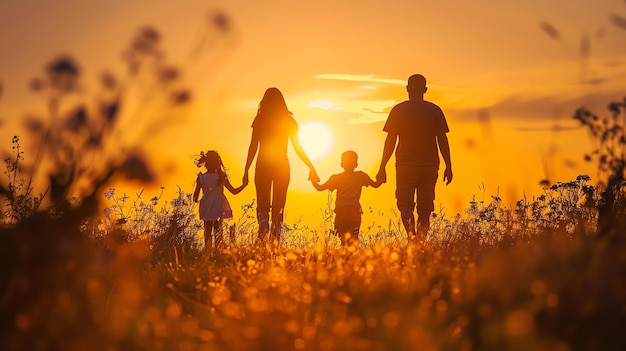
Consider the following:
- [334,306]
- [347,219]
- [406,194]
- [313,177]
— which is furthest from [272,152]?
[334,306]

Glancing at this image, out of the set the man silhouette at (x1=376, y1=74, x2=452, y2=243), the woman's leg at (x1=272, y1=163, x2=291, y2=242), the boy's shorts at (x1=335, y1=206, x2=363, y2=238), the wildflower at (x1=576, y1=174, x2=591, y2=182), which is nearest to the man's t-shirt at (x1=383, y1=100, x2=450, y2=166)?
the man silhouette at (x1=376, y1=74, x2=452, y2=243)

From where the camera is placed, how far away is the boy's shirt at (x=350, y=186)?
11.5m

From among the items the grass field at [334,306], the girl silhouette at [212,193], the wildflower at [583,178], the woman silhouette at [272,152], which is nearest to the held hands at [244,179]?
the woman silhouette at [272,152]

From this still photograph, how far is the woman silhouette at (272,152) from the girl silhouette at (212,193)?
122cm

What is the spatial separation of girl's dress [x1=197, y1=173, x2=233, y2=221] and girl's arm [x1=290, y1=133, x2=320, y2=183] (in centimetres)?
173

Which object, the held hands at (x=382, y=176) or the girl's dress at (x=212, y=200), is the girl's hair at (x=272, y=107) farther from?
the girl's dress at (x=212, y=200)

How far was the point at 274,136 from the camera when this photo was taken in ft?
37.7

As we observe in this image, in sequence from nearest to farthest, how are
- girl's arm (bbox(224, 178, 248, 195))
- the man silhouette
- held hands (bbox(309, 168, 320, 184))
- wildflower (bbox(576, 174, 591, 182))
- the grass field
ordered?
1. the grass field
2. wildflower (bbox(576, 174, 591, 182))
3. the man silhouette
4. held hands (bbox(309, 168, 320, 184))
5. girl's arm (bbox(224, 178, 248, 195))

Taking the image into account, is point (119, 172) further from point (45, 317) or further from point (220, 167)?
point (220, 167)

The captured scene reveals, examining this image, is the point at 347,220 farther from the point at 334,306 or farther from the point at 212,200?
the point at 334,306

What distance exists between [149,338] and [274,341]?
774 mm

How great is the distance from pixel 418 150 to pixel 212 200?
11.9ft

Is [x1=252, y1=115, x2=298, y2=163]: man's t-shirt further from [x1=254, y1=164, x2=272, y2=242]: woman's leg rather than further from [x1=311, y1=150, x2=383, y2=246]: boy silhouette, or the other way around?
[x1=311, y1=150, x2=383, y2=246]: boy silhouette

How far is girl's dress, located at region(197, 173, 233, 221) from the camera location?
12875 millimetres
